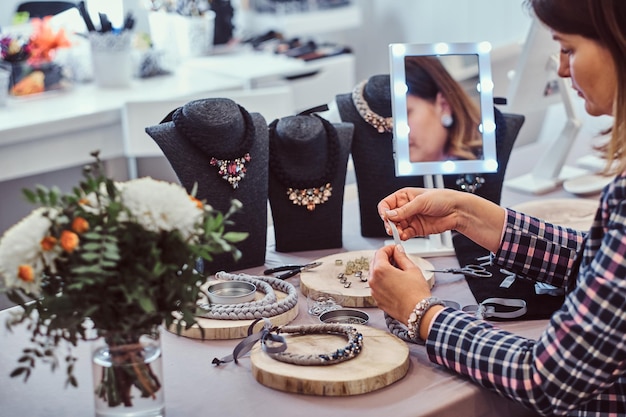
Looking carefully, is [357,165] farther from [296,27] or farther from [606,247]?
[296,27]

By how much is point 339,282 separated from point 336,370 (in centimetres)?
32

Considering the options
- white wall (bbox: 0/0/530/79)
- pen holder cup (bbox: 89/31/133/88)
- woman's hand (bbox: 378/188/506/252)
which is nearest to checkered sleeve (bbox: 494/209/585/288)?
woman's hand (bbox: 378/188/506/252)

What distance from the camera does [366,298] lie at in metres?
1.42

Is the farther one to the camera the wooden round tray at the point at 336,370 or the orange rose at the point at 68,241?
the wooden round tray at the point at 336,370

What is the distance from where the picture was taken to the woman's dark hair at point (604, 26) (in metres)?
1.05

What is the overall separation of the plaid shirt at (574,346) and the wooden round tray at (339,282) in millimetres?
228

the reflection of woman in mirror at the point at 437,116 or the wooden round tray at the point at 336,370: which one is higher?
the reflection of woman in mirror at the point at 437,116

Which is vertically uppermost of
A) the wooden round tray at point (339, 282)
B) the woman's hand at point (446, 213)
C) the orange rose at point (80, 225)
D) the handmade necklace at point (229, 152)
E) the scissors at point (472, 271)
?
the orange rose at point (80, 225)

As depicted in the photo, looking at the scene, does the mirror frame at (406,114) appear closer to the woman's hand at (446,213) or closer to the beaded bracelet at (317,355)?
the woman's hand at (446,213)

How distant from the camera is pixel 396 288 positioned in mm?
1247

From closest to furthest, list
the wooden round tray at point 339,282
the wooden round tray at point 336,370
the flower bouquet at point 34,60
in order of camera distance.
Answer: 1. the wooden round tray at point 336,370
2. the wooden round tray at point 339,282
3. the flower bouquet at point 34,60

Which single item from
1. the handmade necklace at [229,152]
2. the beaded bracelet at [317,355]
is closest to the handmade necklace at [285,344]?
the beaded bracelet at [317,355]

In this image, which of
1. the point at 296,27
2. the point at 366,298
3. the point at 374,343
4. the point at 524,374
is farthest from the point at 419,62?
the point at 296,27

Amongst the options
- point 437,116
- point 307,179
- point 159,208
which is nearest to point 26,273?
point 159,208
